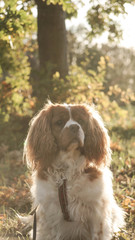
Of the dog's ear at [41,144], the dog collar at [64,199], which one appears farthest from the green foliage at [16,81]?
the dog collar at [64,199]

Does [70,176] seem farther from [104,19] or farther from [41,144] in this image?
[104,19]

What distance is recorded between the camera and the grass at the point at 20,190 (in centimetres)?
366

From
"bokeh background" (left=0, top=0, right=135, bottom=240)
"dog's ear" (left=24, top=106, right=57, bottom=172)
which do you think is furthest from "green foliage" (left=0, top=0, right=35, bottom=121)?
"dog's ear" (left=24, top=106, right=57, bottom=172)

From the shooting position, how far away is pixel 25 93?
7133 mm

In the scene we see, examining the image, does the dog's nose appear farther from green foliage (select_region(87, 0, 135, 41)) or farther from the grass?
green foliage (select_region(87, 0, 135, 41))

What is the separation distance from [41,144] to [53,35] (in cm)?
411

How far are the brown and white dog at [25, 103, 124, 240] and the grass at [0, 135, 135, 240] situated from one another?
33cm

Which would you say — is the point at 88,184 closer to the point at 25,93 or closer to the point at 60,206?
the point at 60,206

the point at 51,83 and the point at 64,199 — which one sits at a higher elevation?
the point at 51,83

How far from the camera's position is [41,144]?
324cm

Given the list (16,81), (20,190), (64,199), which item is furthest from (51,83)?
(64,199)

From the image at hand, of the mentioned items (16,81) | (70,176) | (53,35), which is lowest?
(70,176)

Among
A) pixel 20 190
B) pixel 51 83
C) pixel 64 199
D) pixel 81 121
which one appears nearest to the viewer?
pixel 64 199

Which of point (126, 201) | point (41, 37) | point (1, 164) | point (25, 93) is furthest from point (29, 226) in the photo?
point (41, 37)
